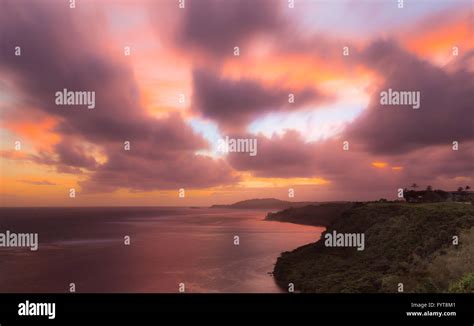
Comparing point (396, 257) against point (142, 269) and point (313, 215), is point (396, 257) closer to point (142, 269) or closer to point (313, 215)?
point (142, 269)

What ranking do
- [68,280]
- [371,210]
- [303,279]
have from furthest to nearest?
[371,210] < [68,280] < [303,279]

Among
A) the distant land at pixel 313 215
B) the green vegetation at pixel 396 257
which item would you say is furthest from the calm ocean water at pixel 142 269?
the distant land at pixel 313 215

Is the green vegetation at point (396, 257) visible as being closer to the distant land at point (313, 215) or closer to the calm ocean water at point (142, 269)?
the calm ocean water at point (142, 269)

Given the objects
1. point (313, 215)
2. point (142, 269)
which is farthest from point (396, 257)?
point (313, 215)

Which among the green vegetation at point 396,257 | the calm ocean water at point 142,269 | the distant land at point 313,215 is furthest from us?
the distant land at point 313,215

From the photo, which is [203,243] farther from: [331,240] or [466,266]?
[466,266]

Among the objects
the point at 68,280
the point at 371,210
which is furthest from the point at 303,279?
the point at 68,280

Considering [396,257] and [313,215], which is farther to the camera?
[313,215]

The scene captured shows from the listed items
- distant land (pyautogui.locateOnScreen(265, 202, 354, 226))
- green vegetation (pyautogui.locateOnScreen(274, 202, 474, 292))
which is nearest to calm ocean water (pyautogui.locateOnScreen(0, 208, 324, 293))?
green vegetation (pyautogui.locateOnScreen(274, 202, 474, 292))
